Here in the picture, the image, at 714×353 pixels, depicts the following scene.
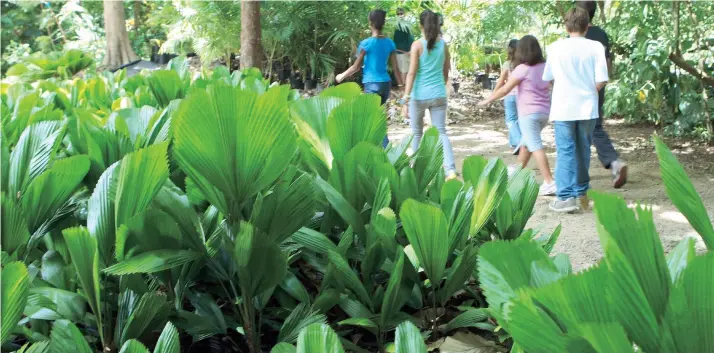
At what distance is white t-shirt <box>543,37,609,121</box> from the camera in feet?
18.1

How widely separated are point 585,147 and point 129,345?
18.0ft

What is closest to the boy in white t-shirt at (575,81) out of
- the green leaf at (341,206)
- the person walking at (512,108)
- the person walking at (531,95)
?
the person walking at (531,95)

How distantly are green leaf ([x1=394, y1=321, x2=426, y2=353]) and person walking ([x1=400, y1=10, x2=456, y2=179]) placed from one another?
5.99 m

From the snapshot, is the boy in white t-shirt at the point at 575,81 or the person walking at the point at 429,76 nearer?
the boy in white t-shirt at the point at 575,81

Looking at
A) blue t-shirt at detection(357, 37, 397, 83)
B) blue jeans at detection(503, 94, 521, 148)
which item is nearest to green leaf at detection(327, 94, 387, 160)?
blue t-shirt at detection(357, 37, 397, 83)

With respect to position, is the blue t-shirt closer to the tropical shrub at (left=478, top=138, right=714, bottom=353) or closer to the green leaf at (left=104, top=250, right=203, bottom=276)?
the green leaf at (left=104, top=250, right=203, bottom=276)

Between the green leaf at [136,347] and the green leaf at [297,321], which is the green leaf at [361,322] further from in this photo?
the green leaf at [136,347]

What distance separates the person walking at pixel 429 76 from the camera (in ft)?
22.1

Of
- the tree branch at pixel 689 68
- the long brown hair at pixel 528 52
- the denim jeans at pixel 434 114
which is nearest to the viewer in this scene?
the long brown hair at pixel 528 52

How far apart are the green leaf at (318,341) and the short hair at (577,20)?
17.2 ft

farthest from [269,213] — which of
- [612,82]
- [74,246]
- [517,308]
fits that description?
[612,82]

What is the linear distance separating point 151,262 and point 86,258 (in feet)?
0.26

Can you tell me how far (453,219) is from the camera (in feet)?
3.42

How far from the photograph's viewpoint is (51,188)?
1036mm
